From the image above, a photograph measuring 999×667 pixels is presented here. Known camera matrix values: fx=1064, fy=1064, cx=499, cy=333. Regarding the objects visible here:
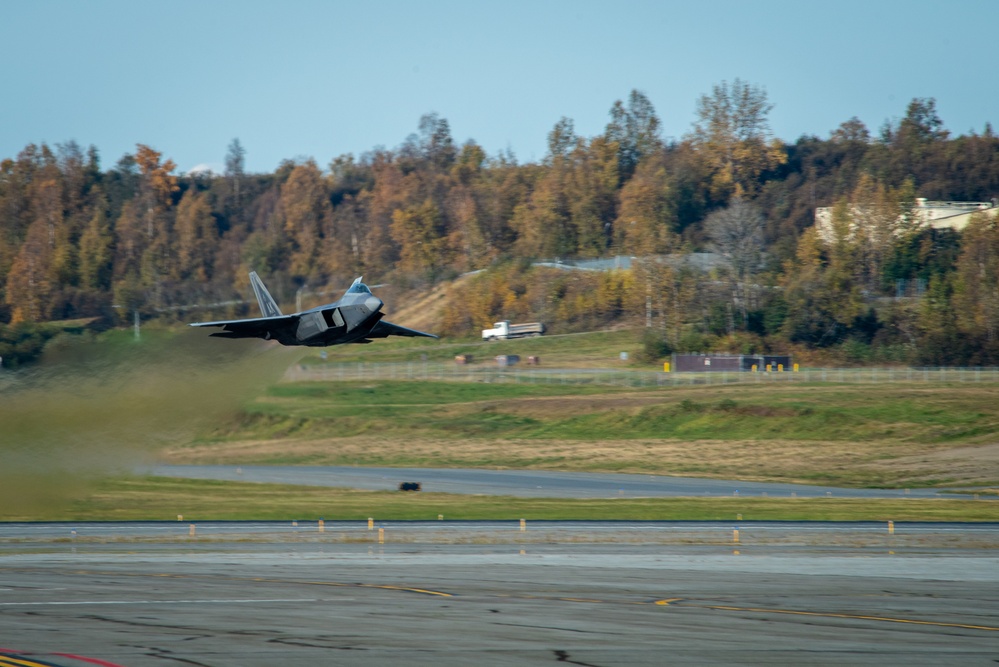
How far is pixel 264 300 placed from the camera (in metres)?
44.0

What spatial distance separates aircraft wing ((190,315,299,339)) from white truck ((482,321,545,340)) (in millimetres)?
73929

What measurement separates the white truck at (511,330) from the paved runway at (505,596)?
231ft

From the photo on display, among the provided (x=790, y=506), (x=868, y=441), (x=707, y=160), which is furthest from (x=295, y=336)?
(x=707, y=160)

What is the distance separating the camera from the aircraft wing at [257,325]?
38.7 meters

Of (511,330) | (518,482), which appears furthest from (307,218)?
(518,482)

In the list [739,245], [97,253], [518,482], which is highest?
[97,253]

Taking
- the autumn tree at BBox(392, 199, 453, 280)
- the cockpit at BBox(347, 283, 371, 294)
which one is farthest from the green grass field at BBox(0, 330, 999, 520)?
the autumn tree at BBox(392, 199, 453, 280)

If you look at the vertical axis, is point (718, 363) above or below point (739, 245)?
below

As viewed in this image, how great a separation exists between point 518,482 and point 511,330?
5447 centimetres

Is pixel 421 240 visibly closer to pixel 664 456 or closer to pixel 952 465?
pixel 664 456

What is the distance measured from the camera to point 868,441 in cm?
7506

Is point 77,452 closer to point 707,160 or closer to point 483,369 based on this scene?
point 483,369

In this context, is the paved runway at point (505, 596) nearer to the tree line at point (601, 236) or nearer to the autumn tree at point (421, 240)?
the tree line at point (601, 236)

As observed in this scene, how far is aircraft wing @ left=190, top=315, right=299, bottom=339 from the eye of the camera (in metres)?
38.7
